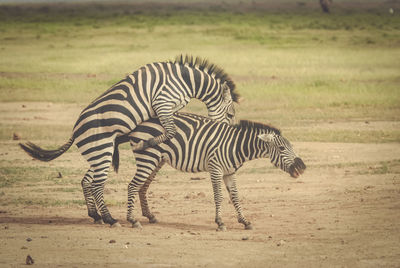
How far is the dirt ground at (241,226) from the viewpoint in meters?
7.12

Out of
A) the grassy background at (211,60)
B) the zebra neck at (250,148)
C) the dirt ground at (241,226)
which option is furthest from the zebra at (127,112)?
the grassy background at (211,60)

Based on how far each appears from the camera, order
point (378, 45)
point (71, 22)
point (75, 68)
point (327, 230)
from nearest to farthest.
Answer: point (327, 230)
point (75, 68)
point (378, 45)
point (71, 22)

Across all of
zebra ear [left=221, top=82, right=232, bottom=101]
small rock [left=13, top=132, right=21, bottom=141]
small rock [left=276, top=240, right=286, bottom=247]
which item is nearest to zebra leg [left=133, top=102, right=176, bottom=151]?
zebra ear [left=221, top=82, right=232, bottom=101]

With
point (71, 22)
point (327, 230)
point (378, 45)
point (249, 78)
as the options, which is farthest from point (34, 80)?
point (71, 22)

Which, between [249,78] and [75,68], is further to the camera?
[75,68]

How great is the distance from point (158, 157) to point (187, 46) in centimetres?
2038

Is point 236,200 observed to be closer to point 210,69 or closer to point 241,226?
point 241,226

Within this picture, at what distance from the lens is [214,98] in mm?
8891

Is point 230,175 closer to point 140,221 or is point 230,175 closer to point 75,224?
point 140,221

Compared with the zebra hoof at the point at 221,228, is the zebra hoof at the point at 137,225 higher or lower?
lower

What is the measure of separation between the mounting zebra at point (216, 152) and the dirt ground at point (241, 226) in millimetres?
434

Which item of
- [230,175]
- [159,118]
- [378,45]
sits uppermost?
[378,45]

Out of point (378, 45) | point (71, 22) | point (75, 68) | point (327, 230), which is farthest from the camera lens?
point (71, 22)

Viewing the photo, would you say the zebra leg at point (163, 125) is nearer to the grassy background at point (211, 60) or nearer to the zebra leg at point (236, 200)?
the zebra leg at point (236, 200)
